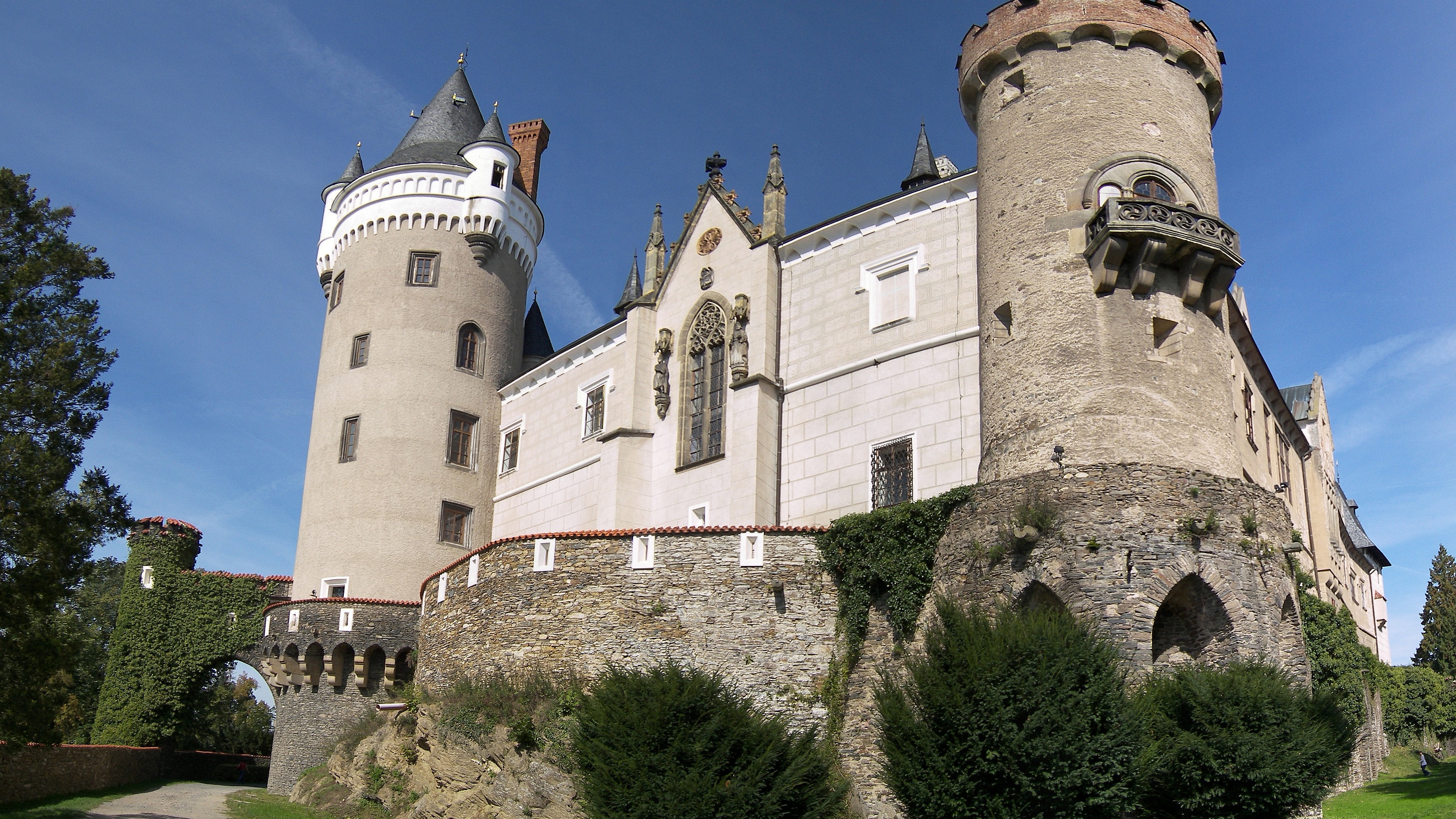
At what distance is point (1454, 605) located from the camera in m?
66.1

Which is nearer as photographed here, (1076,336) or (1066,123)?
(1076,336)

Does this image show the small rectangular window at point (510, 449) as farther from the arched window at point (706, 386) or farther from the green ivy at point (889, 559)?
the green ivy at point (889, 559)

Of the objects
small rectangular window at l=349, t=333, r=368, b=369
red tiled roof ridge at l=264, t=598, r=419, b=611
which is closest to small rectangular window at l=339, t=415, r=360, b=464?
small rectangular window at l=349, t=333, r=368, b=369

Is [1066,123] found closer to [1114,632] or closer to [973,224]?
[973,224]

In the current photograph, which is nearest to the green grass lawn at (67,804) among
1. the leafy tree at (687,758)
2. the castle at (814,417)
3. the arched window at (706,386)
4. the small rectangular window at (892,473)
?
the castle at (814,417)

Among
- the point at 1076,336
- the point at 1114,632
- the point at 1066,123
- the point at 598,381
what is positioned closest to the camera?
the point at 1114,632

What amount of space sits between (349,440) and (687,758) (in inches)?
963

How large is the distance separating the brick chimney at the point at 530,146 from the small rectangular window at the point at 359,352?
8.92 m

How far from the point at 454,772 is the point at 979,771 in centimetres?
1197

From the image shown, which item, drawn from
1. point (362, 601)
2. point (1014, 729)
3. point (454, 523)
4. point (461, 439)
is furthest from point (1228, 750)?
point (461, 439)

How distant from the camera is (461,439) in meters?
40.5

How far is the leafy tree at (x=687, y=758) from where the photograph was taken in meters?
18.0

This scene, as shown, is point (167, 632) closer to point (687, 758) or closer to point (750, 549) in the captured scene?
point (750, 549)

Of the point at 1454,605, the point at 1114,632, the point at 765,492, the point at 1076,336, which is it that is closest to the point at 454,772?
the point at 765,492
